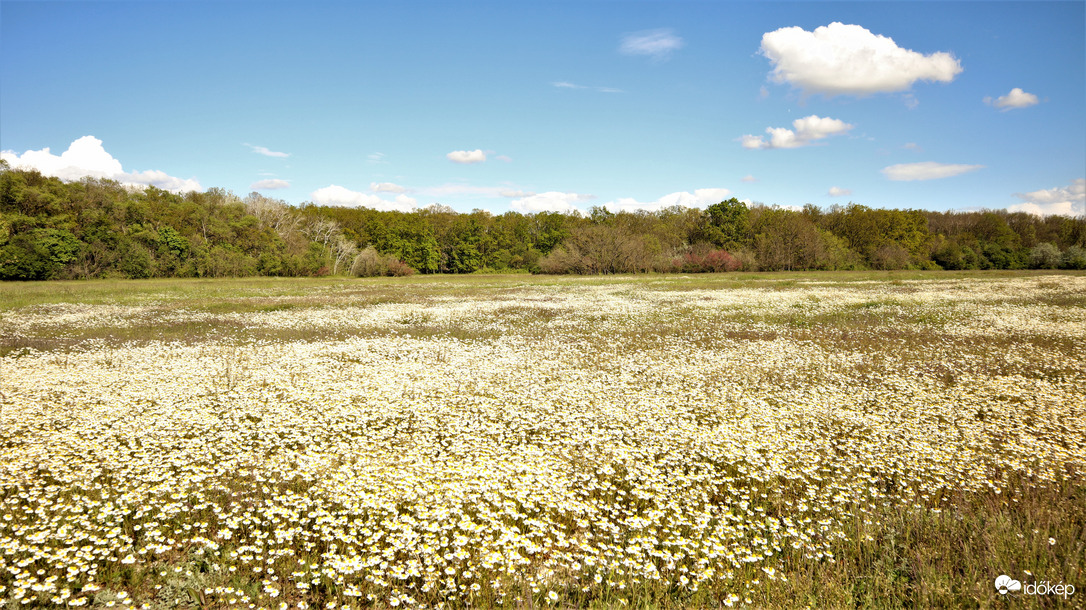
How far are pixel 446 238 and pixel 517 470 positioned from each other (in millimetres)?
95013

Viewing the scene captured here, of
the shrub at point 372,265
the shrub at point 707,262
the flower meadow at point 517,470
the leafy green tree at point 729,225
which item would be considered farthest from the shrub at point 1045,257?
the shrub at point 372,265

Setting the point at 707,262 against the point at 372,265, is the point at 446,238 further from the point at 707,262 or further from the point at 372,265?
the point at 707,262

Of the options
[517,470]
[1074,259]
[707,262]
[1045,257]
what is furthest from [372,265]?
[1074,259]

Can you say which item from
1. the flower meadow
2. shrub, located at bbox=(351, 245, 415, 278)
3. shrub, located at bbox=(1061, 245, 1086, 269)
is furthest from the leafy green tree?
the flower meadow

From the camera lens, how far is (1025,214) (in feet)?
381

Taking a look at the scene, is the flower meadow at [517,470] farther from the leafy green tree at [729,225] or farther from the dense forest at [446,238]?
the leafy green tree at [729,225]

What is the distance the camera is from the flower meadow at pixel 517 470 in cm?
524

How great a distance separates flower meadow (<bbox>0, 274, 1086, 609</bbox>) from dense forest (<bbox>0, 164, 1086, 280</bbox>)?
2198 inches

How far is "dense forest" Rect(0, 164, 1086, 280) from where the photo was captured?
60.8 meters

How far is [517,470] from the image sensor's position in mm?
7672

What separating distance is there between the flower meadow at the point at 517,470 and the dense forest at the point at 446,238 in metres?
55.8

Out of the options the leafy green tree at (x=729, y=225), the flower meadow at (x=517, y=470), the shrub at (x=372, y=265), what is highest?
the leafy green tree at (x=729, y=225)

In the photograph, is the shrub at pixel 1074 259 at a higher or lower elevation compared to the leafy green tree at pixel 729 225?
lower

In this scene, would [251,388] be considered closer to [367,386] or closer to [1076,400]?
[367,386]
